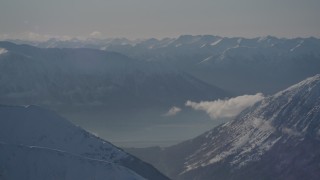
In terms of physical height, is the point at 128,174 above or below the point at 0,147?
below

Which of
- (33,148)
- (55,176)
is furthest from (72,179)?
(33,148)

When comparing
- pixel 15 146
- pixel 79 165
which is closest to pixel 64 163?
pixel 79 165

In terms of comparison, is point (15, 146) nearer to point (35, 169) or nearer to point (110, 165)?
point (35, 169)

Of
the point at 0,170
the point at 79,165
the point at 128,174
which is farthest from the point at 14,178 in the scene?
the point at 128,174

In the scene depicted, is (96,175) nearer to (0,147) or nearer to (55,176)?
(55,176)

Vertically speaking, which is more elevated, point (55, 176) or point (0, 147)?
point (0, 147)
